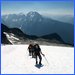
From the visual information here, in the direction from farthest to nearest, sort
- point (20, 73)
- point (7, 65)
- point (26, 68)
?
point (7, 65) < point (26, 68) < point (20, 73)

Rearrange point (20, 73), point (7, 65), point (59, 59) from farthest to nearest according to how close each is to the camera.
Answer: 1. point (59, 59)
2. point (7, 65)
3. point (20, 73)

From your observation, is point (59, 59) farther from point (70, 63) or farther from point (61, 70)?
point (61, 70)

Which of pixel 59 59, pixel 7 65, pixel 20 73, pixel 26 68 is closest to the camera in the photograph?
pixel 20 73

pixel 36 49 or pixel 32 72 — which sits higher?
pixel 36 49

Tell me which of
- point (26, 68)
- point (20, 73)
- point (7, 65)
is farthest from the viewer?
point (7, 65)

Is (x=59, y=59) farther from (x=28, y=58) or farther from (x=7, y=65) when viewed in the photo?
(x=7, y=65)

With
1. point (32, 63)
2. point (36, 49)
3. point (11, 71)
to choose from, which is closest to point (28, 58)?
Answer: point (32, 63)

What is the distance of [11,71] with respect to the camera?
54.4 feet

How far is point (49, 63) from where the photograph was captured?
762 inches

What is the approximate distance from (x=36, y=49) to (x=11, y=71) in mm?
2827

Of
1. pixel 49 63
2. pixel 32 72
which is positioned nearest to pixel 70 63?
pixel 49 63

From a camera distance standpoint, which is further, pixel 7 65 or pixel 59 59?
pixel 59 59

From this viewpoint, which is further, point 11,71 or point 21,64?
point 21,64

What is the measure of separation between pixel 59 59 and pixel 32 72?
5.52m
